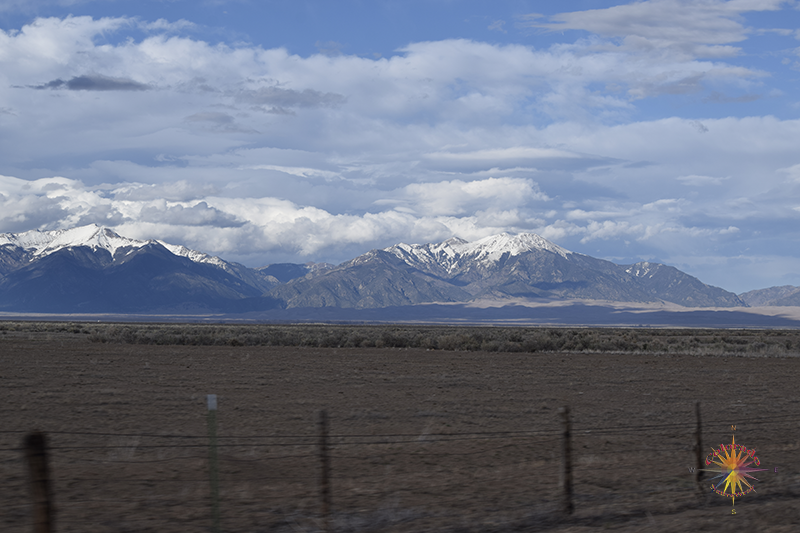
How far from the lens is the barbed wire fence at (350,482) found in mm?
9180

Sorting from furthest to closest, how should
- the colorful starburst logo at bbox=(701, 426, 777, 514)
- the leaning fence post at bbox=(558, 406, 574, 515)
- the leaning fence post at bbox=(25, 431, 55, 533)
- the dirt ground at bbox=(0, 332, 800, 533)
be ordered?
1. the colorful starburst logo at bbox=(701, 426, 777, 514)
2. the leaning fence post at bbox=(558, 406, 574, 515)
3. the dirt ground at bbox=(0, 332, 800, 533)
4. the leaning fence post at bbox=(25, 431, 55, 533)

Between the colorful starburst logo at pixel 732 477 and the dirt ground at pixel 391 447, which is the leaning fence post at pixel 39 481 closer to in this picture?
the dirt ground at pixel 391 447

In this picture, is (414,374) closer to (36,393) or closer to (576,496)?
(36,393)

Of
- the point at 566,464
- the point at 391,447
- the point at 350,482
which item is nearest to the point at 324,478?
the point at 350,482

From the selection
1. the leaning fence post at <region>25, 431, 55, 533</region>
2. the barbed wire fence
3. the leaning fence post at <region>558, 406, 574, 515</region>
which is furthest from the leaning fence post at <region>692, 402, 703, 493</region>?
the leaning fence post at <region>25, 431, 55, 533</region>

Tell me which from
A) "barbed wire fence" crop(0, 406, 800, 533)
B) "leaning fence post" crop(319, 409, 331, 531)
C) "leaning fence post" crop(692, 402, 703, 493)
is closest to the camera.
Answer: "leaning fence post" crop(319, 409, 331, 531)

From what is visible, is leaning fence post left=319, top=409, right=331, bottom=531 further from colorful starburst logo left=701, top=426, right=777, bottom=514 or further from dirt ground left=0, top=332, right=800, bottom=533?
colorful starburst logo left=701, top=426, right=777, bottom=514

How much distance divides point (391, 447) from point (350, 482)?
10.6ft

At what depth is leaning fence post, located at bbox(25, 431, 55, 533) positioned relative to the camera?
6164 mm

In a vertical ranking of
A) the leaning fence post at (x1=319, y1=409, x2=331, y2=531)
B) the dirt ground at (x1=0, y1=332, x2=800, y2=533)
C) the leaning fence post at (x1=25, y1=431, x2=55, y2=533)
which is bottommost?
the dirt ground at (x1=0, y1=332, x2=800, y2=533)

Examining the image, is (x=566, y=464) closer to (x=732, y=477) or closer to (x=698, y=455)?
(x=698, y=455)

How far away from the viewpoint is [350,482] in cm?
1180

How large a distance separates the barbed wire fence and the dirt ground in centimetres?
5

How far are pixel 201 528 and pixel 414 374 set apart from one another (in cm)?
2257
